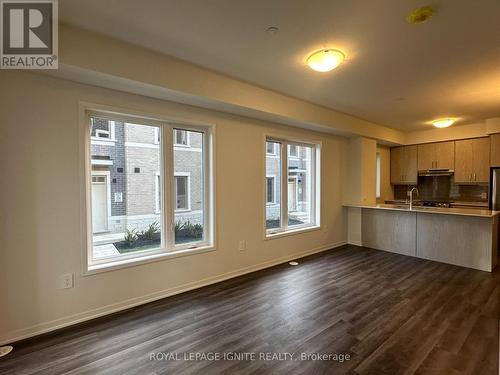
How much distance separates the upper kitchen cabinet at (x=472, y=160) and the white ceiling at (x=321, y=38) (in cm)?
264

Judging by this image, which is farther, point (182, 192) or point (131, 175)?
point (182, 192)

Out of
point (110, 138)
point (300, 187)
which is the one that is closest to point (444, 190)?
point (300, 187)

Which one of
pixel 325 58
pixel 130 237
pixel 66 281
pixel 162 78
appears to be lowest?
pixel 66 281

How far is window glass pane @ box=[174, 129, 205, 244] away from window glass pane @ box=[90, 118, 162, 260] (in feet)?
0.83

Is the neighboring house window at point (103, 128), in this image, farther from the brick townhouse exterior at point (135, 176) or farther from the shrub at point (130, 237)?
the shrub at point (130, 237)

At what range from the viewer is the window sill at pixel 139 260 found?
2.67 metres

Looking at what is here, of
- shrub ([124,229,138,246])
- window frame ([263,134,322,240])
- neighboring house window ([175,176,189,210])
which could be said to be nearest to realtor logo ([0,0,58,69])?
neighboring house window ([175,176,189,210])

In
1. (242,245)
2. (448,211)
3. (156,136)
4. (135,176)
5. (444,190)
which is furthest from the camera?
(444,190)

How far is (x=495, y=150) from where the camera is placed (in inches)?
208

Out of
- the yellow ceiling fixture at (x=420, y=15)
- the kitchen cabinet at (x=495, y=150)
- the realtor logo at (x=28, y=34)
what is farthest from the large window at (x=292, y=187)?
the kitchen cabinet at (x=495, y=150)

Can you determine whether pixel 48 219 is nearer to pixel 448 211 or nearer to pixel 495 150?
pixel 448 211

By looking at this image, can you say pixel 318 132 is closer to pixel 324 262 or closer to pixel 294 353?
pixel 324 262

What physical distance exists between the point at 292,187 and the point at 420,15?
3251 mm

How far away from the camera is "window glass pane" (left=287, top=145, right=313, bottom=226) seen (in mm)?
4844
